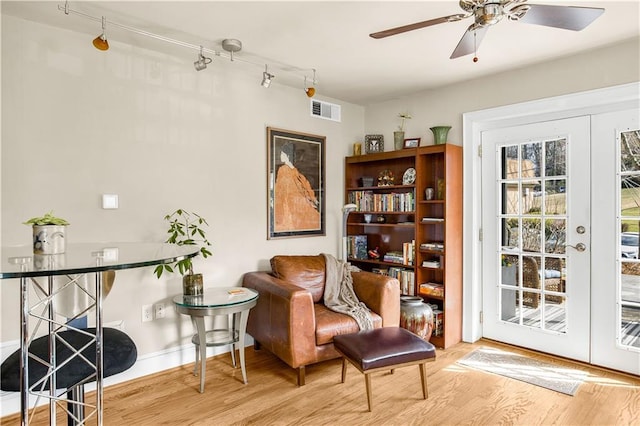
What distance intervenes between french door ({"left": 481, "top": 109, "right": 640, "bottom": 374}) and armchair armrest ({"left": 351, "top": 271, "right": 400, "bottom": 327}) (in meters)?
1.02

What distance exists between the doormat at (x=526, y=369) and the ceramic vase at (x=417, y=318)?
0.35 meters

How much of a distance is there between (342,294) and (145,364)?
1589 mm

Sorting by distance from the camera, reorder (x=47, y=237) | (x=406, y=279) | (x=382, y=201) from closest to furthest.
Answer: (x=47, y=237) < (x=406, y=279) < (x=382, y=201)

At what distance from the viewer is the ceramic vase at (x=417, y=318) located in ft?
10.8

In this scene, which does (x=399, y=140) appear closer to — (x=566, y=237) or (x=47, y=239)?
(x=566, y=237)

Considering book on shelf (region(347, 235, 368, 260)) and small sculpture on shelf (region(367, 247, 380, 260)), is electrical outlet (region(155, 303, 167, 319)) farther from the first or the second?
small sculpture on shelf (region(367, 247, 380, 260))

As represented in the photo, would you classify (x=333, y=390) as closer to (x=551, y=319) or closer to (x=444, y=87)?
(x=551, y=319)

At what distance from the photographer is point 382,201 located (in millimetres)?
3975

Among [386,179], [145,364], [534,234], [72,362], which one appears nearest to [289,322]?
[145,364]

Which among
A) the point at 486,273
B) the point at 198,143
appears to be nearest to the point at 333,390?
the point at 486,273

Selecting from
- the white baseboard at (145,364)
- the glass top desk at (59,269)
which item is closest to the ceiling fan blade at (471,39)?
the glass top desk at (59,269)

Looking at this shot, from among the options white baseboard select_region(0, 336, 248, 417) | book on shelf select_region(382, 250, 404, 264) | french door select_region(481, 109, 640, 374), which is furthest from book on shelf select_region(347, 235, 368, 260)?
white baseboard select_region(0, 336, 248, 417)

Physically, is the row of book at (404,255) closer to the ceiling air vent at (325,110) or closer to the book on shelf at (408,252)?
the book on shelf at (408,252)

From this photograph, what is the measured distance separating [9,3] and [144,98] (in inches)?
34.6
